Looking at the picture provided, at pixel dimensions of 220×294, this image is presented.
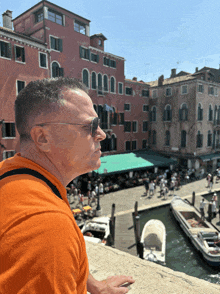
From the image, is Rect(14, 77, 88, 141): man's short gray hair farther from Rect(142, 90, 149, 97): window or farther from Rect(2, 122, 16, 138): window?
Rect(142, 90, 149, 97): window

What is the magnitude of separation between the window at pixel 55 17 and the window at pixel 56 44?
1.60m

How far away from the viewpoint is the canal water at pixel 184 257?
32.0ft

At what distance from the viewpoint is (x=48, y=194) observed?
904mm

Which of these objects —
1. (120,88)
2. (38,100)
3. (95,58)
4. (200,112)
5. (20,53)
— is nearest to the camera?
(38,100)

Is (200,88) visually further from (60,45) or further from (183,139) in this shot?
(60,45)

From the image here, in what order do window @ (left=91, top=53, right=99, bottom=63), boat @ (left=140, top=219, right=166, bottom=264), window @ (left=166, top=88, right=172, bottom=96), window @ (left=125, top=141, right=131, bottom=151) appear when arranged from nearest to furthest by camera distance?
Answer: boat @ (left=140, top=219, right=166, bottom=264) < window @ (left=91, top=53, right=99, bottom=63) < window @ (left=125, top=141, right=131, bottom=151) < window @ (left=166, top=88, right=172, bottom=96)

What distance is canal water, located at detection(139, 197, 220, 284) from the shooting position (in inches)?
384

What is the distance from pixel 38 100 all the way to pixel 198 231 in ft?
41.6

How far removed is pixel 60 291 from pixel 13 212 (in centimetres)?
34

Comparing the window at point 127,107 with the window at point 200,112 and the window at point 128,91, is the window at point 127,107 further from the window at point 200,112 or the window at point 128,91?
the window at point 200,112

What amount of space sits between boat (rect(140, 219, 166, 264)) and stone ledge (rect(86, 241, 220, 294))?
658 cm

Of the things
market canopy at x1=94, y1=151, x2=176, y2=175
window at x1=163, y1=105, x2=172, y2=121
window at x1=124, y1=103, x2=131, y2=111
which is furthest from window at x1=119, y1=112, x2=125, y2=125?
window at x1=163, y1=105, x2=172, y2=121

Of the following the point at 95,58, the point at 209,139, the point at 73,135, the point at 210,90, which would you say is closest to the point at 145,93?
the point at 210,90

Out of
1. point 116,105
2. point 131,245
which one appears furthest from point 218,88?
point 131,245
